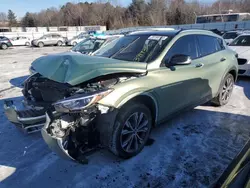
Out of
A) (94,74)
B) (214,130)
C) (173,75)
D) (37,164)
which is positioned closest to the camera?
(94,74)

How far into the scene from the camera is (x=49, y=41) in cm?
2744

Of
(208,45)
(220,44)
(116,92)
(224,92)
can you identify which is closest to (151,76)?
(116,92)

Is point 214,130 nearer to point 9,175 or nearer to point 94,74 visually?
point 94,74

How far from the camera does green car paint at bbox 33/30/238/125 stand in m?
2.68

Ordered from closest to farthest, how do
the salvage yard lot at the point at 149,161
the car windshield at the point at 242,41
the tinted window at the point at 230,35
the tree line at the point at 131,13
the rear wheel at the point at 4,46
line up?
the salvage yard lot at the point at 149,161 < the car windshield at the point at 242,41 < the tinted window at the point at 230,35 < the rear wheel at the point at 4,46 < the tree line at the point at 131,13

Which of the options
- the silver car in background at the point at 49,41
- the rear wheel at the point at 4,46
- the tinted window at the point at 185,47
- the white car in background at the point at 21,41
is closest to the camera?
the tinted window at the point at 185,47

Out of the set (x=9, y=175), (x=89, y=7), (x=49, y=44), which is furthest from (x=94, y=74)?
(x=89, y=7)

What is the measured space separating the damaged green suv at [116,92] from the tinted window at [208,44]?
0.04 meters

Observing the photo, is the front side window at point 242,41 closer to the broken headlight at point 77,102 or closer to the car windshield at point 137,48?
the car windshield at point 137,48

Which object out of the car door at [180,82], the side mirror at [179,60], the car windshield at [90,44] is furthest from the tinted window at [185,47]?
the car windshield at [90,44]

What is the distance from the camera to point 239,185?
1.38m

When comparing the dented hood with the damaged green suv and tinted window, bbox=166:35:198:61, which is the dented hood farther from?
tinted window, bbox=166:35:198:61

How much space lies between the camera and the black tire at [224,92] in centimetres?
475

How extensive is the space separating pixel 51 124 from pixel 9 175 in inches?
38.7
